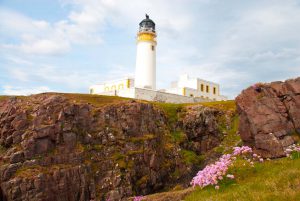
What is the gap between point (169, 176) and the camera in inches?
2010

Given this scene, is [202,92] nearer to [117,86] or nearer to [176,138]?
[117,86]

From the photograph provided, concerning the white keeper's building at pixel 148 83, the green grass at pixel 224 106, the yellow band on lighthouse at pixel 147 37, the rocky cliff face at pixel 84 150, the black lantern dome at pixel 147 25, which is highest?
the black lantern dome at pixel 147 25

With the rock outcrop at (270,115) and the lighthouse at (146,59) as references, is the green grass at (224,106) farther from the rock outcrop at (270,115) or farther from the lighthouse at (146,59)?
the rock outcrop at (270,115)

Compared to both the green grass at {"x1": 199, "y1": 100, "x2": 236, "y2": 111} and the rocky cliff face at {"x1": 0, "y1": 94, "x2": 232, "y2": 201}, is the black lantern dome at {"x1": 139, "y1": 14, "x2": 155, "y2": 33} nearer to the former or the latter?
the green grass at {"x1": 199, "y1": 100, "x2": 236, "y2": 111}

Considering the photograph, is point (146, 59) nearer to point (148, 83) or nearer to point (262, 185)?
point (148, 83)

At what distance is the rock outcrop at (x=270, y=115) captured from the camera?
21.0 meters

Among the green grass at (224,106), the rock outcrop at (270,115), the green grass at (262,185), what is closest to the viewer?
the green grass at (262,185)

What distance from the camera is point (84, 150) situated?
4609 cm

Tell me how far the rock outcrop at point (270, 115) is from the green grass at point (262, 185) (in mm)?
7437

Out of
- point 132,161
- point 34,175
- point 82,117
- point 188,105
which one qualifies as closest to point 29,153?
point 34,175

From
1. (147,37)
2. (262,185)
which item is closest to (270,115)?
(262,185)

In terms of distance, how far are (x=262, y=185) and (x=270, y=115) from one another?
1225cm

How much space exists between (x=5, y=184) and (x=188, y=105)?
38.0 m

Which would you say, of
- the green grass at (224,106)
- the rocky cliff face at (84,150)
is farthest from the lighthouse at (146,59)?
the rocky cliff face at (84,150)
